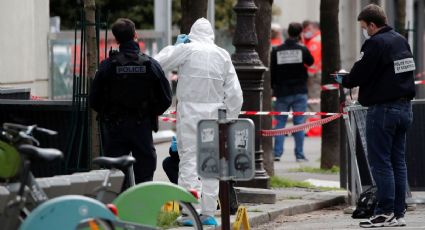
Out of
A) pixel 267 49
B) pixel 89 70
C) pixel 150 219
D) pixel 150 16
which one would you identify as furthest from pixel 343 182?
pixel 150 16

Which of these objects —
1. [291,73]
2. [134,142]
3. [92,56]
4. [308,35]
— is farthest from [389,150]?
[308,35]

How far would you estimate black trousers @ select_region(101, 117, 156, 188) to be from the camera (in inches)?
418

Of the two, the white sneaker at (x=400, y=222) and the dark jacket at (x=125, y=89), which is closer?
the dark jacket at (x=125, y=89)

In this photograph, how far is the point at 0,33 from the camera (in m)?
16.2

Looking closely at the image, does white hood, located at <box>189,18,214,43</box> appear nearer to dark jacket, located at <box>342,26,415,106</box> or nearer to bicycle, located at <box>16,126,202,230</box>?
dark jacket, located at <box>342,26,415,106</box>

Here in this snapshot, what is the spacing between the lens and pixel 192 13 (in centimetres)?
1402

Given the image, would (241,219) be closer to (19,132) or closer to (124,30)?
(124,30)

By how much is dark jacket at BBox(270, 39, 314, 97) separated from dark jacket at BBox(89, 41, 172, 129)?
8.60 metres

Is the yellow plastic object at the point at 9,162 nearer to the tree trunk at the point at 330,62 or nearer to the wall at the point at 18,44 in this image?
the wall at the point at 18,44

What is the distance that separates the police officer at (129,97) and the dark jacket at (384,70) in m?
1.77

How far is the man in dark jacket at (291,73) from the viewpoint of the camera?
63.0ft


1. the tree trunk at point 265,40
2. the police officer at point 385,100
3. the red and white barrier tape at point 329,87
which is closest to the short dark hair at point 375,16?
the police officer at point 385,100

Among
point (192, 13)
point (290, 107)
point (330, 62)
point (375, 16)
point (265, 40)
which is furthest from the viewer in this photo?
point (290, 107)

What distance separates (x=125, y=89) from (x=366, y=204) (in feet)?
9.84
